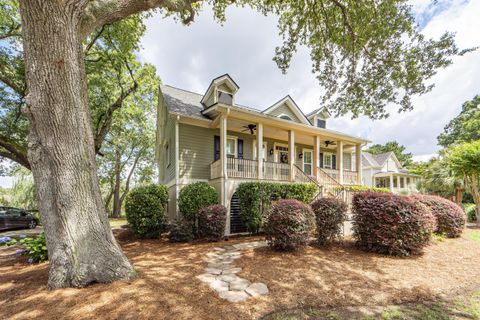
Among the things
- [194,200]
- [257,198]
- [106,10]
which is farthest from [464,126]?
[106,10]

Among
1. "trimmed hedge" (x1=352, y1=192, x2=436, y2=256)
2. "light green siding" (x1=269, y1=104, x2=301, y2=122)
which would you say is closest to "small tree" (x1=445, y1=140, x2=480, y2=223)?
"trimmed hedge" (x1=352, y1=192, x2=436, y2=256)

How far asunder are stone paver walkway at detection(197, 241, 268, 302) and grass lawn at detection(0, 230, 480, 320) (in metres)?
0.16

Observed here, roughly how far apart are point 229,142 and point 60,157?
28.6ft

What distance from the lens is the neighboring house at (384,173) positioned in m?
27.3

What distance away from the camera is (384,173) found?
26.5 metres

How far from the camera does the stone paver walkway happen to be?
3.46m

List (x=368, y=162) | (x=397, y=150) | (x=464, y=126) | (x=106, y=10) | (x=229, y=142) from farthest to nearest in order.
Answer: (x=397, y=150) → (x=464, y=126) → (x=368, y=162) → (x=229, y=142) → (x=106, y=10)

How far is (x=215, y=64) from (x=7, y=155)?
12.0 metres

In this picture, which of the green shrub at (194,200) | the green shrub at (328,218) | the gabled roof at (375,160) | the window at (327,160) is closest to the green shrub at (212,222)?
the green shrub at (194,200)

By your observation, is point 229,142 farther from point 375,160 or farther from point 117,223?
point 375,160

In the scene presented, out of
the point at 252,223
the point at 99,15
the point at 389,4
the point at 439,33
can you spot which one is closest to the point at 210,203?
the point at 252,223

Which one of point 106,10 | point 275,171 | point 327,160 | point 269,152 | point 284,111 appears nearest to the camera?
point 106,10

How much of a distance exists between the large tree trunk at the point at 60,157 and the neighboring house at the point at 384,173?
30.8 meters

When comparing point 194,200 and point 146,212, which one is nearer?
point 146,212
